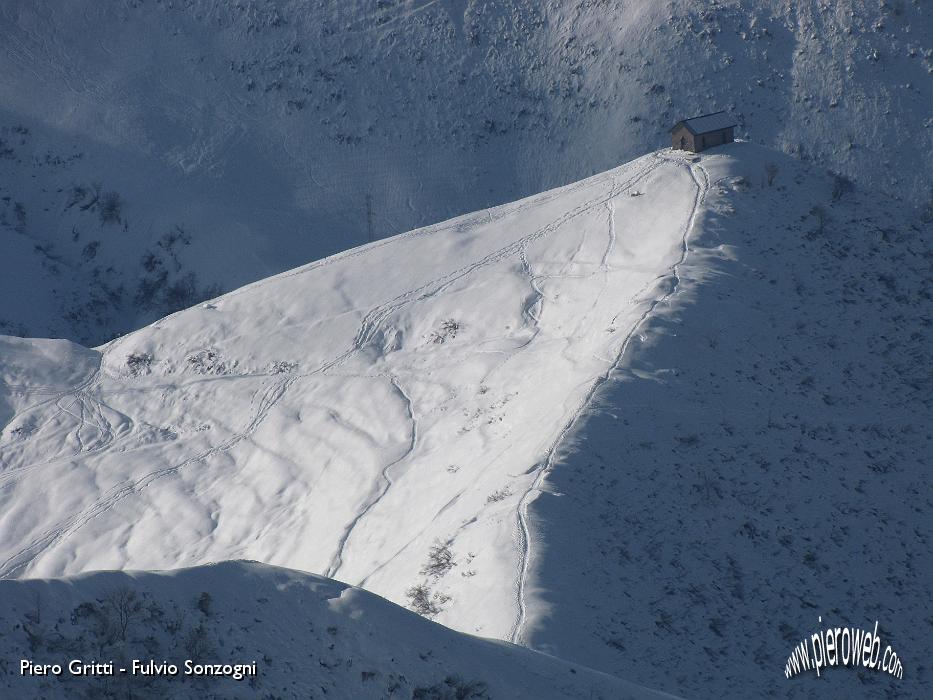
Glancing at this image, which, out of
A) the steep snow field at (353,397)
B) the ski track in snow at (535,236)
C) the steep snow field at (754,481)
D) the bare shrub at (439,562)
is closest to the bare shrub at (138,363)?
the steep snow field at (353,397)

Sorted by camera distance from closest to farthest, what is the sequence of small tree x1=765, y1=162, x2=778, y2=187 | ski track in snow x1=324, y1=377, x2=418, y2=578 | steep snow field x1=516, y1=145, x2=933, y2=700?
steep snow field x1=516, y1=145, x2=933, y2=700
ski track in snow x1=324, y1=377, x2=418, y2=578
small tree x1=765, y1=162, x2=778, y2=187

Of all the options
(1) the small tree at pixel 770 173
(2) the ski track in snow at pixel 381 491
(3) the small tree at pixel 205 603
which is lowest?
(2) the ski track in snow at pixel 381 491

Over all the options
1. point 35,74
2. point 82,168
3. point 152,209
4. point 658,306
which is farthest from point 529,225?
point 35,74

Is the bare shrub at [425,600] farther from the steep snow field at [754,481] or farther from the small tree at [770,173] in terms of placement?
the small tree at [770,173]

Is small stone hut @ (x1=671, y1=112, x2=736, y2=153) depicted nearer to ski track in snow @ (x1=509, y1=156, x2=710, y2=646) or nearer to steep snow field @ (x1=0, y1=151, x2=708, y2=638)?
steep snow field @ (x1=0, y1=151, x2=708, y2=638)

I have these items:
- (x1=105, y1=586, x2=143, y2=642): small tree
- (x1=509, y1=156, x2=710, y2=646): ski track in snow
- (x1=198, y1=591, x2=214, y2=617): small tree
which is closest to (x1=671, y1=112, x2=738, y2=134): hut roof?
(x1=509, y1=156, x2=710, y2=646): ski track in snow
